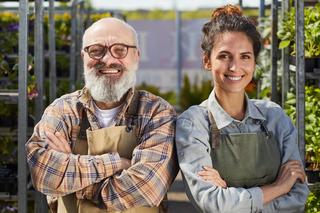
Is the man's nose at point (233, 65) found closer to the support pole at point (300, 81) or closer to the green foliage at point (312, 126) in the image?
the support pole at point (300, 81)

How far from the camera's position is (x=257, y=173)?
266cm

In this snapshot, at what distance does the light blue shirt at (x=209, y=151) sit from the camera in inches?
99.2

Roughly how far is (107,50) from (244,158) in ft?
2.18

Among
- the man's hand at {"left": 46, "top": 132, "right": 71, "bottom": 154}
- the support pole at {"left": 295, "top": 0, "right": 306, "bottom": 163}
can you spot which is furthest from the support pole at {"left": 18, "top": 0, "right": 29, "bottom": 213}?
the support pole at {"left": 295, "top": 0, "right": 306, "bottom": 163}

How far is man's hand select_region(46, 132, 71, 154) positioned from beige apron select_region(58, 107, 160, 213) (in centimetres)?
5

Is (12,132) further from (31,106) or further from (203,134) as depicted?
(203,134)

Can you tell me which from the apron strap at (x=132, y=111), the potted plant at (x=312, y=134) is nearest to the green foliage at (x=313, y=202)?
the potted plant at (x=312, y=134)

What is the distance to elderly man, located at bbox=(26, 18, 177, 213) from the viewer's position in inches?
103

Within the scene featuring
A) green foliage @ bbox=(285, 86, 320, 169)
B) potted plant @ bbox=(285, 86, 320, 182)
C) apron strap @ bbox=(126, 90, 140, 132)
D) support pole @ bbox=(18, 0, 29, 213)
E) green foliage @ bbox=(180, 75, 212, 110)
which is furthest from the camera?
green foliage @ bbox=(180, 75, 212, 110)

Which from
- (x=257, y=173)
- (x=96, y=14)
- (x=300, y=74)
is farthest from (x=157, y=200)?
(x=96, y=14)

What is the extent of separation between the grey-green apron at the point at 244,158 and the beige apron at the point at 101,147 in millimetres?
313

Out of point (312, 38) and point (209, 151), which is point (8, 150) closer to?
point (312, 38)

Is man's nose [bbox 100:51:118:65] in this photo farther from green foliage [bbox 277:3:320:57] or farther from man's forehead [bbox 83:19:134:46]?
green foliage [bbox 277:3:320:57]

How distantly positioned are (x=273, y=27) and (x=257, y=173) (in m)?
2.68
